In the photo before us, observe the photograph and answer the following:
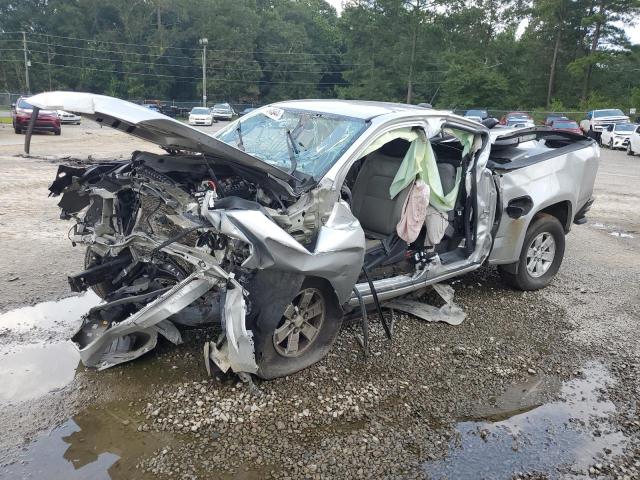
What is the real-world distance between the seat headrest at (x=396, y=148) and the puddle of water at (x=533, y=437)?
2241 mm

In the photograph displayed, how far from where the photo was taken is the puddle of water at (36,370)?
12.1 feet

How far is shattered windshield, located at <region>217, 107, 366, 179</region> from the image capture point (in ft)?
13.7

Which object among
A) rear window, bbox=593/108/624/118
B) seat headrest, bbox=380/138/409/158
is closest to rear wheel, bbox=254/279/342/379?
seat headrest, bbox=380/138/409/158

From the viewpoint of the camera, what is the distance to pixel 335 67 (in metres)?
81.4

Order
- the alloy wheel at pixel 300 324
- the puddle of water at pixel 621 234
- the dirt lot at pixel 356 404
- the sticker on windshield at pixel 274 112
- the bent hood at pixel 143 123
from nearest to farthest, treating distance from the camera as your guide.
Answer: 1. the dirt lot at pixel 356 404
2. the bent hood at pixel 143 123
3. the alloy wheel at pixel 300 324
4. the sticker on windshield at pixel 274 112
5. the puddle of water at pixel 621 234

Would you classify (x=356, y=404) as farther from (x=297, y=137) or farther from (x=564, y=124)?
(x=564, y=124)

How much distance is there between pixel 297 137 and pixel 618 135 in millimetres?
25047

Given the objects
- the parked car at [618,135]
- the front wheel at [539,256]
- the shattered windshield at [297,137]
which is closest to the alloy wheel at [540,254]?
the front wheel at [539,256]

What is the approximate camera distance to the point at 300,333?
3.95 metres

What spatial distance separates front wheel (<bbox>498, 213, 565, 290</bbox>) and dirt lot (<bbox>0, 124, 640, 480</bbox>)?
0.34 m

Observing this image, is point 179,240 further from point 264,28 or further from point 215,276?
point 264,28

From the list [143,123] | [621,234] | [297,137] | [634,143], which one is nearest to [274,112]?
[297,137]

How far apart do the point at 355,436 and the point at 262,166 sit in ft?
6.00

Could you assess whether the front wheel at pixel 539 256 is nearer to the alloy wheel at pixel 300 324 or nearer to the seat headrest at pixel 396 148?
the seat headrest at pixel 396 148
